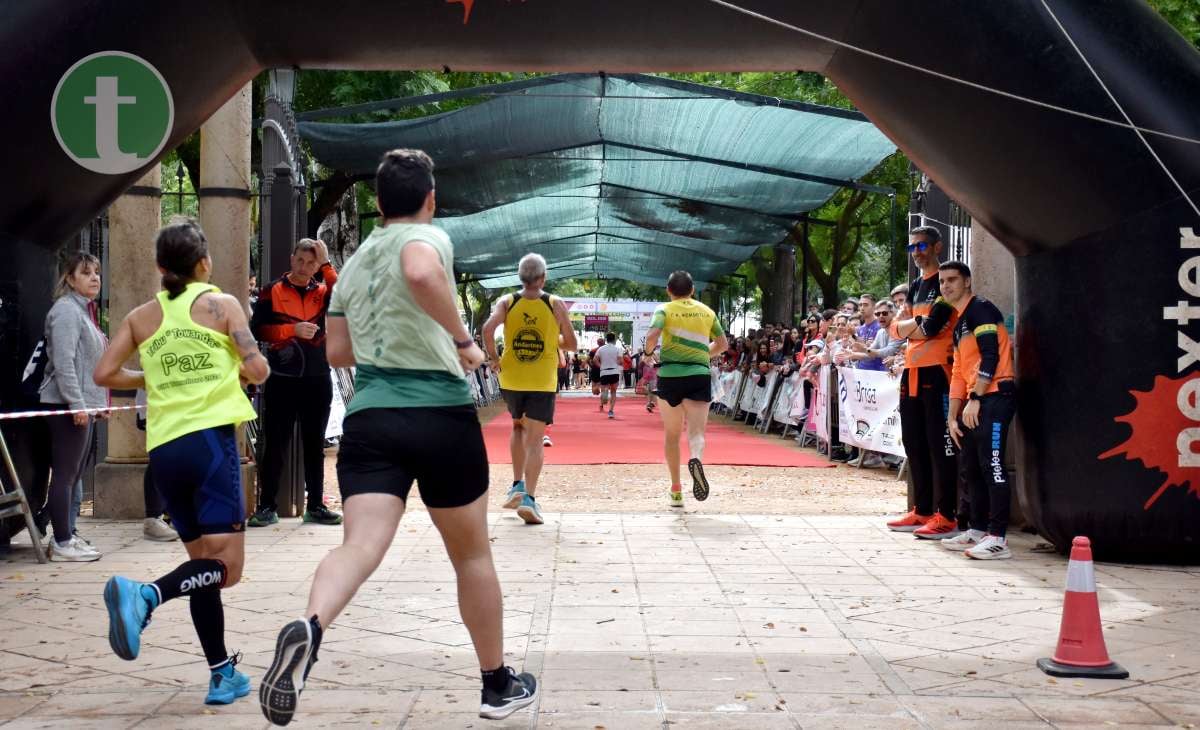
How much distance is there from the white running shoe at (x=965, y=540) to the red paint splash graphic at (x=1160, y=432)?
4.04 ft

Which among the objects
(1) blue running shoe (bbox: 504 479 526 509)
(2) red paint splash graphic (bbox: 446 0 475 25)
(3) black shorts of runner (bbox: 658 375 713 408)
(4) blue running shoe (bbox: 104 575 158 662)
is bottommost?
(1) blue running shoe (bbox: 504 479 526 509)

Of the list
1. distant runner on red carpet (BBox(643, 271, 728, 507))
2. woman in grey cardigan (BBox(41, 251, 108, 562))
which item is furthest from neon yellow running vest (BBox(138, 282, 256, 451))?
distant runner on red carpet (BBox(643, 271, 728, 507))

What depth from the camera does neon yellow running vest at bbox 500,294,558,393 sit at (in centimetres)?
940

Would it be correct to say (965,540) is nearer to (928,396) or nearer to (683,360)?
(928,396)

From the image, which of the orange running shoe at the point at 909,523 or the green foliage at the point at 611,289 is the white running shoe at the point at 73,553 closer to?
the orange running shoe at the point at 909,523

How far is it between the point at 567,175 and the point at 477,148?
3.89m

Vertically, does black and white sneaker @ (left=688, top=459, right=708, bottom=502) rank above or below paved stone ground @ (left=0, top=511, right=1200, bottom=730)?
above

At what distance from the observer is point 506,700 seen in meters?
4.18

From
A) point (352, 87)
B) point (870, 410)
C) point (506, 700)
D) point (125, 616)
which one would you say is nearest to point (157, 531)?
point (125, 616)

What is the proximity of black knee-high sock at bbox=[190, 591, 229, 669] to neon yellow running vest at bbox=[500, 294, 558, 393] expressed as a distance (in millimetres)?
4944

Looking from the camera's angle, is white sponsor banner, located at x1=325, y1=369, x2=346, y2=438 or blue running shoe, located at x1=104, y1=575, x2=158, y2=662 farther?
white sponsor banner, located at x1=325, y1=369, x2=346, y2=438

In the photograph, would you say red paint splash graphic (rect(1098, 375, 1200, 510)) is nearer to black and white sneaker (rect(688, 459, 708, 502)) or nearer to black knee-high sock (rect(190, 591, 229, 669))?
black and white sneaker (rect(688, 459, 708, 502))

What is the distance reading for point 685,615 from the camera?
6086mm

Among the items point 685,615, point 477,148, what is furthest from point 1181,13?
point 685,615
